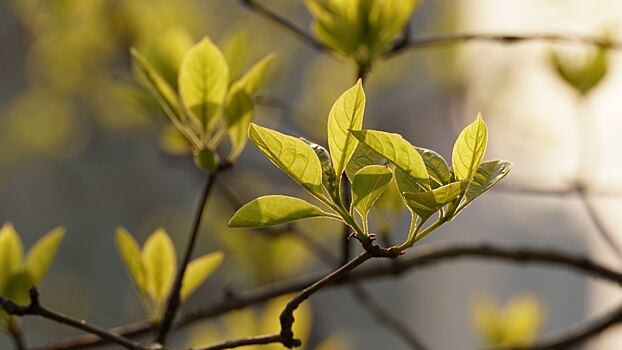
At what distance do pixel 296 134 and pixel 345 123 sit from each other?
1976mm

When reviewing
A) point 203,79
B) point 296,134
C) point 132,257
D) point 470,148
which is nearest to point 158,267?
point 132,257

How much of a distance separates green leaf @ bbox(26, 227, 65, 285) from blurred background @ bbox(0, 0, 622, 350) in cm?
11

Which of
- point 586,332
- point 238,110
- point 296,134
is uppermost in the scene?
point 296,134

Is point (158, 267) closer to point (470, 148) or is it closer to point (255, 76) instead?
point (255, 76)

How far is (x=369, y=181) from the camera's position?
0.90 feet

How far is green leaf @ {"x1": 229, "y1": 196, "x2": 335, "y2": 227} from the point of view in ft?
0.90

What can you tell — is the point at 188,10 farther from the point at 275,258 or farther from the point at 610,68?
the point at 610,68

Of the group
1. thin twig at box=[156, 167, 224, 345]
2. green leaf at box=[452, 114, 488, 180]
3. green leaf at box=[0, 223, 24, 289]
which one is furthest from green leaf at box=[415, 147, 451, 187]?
green leaf at box=[0, 223, 24, 289]

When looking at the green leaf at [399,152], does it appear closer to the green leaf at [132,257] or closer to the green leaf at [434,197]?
the green leaf at [434,197]

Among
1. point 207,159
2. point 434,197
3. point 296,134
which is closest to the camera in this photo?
point 434,197

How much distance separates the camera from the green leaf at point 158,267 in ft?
1.46

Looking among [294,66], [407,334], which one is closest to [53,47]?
[407,334]

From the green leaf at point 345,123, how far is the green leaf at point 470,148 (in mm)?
34

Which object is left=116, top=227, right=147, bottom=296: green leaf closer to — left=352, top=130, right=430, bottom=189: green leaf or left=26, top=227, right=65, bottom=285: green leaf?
left=26, top=227, right=65, bottom=285: green leaf
